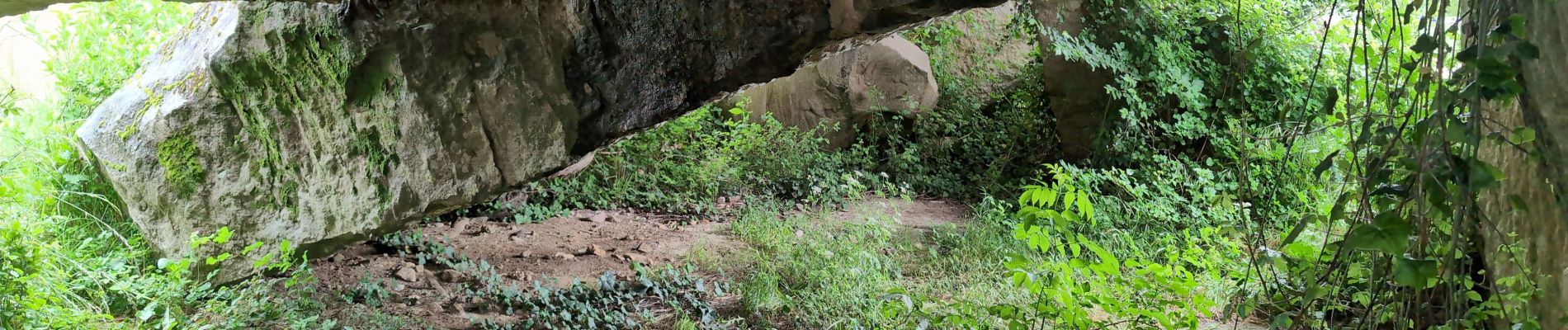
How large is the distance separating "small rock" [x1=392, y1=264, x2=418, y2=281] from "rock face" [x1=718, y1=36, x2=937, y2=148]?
374 cm

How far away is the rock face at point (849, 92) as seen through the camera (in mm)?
7523

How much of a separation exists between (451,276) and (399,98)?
1274 millimetres

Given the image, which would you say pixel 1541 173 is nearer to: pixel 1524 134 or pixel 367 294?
pixel 1524 134

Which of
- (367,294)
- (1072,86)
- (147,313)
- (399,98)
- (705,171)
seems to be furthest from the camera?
(1072,86)

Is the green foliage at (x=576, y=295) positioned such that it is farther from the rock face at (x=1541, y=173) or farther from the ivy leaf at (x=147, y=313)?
the rock face at (x=1541, y=173)

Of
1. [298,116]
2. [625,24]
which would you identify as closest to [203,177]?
[298,116]

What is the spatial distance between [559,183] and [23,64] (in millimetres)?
3322

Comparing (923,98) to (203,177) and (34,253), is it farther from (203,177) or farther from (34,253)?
(34,253)

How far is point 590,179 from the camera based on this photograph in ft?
20.2

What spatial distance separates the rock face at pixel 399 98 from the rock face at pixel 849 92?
14.1ft

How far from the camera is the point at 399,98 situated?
3207 millimetres

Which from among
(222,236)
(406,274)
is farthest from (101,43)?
(222,236)

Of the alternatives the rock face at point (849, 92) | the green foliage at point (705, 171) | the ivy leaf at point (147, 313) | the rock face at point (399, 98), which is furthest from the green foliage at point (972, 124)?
the ivy leaf at point (147, 313)

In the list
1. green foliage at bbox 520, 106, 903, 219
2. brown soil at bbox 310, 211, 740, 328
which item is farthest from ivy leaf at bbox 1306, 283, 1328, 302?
green foliage at bbox 520, 106, 903, 219
